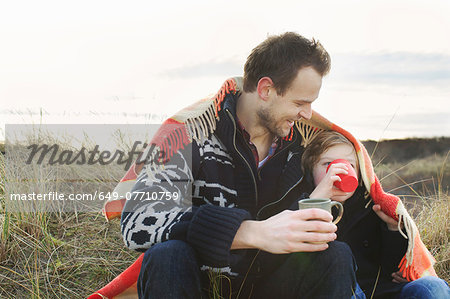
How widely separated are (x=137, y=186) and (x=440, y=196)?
378 cm

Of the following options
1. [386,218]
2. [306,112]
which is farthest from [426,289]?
[306,112]

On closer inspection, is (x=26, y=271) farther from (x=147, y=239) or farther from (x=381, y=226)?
(x=381, y=226)

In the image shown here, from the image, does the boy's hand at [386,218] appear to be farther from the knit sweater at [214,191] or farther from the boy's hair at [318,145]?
the knit sweater at [214,191]

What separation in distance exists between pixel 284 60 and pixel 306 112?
38 cm

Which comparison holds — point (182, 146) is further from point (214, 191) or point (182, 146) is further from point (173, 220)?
point (173, 220)

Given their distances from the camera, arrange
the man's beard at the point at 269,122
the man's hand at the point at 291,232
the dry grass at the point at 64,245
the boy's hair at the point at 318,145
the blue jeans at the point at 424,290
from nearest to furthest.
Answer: the man's hand at the point at 291,232, the blue jeans at the point at 424,290, the boy's hair at the point at 318,145, the man's beard at the point at 269,122, the dry grass at the point at 64,245

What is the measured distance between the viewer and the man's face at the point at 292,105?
9.86 ft

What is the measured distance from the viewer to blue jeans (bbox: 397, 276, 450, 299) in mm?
2514

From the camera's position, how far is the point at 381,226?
9.28 ft

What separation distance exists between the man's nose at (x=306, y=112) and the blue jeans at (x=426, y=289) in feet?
3.82

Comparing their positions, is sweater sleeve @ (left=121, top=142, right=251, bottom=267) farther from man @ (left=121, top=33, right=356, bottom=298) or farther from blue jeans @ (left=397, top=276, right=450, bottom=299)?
blue jeans @ (left=397, top=276, right=450, bottom=299)

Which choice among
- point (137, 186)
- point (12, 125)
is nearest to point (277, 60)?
point (137, 186)

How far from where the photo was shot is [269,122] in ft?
9.87

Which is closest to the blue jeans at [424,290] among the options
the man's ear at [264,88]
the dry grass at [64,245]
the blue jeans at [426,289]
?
the blue jeans at [426,289]
